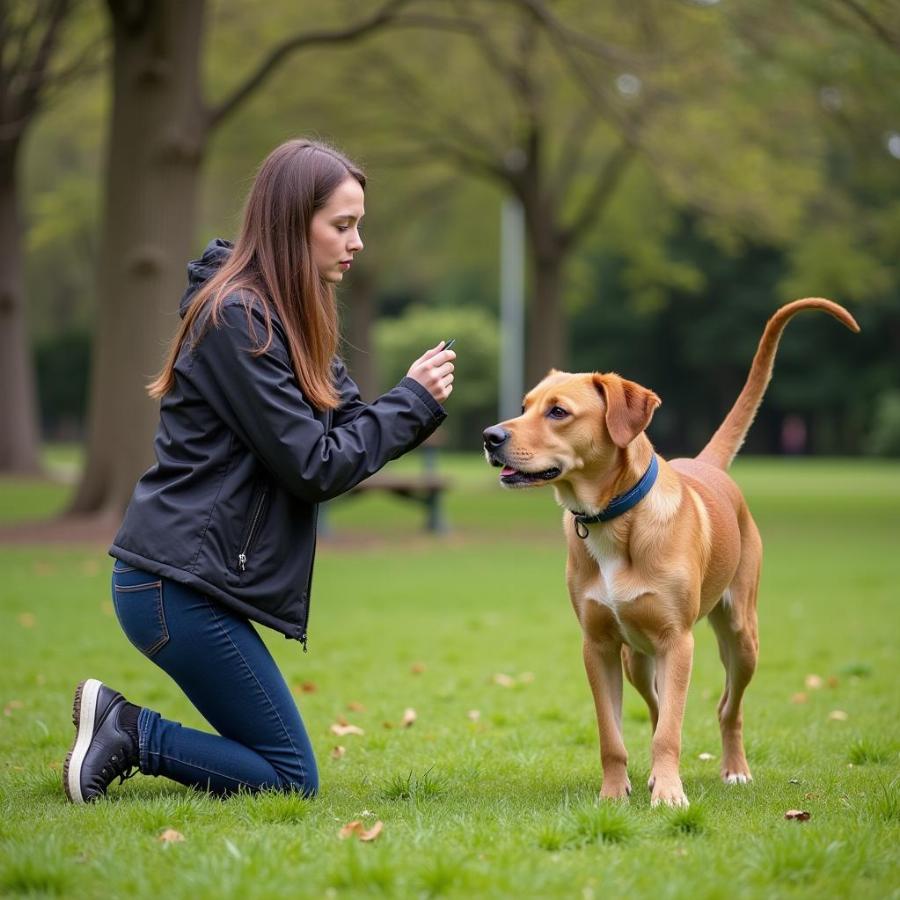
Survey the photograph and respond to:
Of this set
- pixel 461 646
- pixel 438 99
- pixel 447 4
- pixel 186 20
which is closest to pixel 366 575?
pixel 461 646

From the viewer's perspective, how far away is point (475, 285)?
63.8 meters

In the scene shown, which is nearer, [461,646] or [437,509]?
[461,646]

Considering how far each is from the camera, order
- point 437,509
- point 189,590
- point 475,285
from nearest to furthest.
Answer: point 189,590 → point 437,509 → point 475,285

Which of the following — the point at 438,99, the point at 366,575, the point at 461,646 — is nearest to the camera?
the point at 461,646

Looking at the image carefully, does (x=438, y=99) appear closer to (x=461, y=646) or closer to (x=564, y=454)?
(x=461, y=646)

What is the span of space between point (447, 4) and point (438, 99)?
12.8ft

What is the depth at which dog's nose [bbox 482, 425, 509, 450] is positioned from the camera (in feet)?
15.1

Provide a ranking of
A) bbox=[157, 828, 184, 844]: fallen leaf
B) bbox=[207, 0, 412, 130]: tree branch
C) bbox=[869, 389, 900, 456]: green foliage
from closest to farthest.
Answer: bbox=[157, 828, 184, 844]: fallen leaf, bbox=[207, 0, 412, 130]: tree branch, bbox=[869, 389, 900, 456]: green foliage

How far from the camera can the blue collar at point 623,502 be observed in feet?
15.6

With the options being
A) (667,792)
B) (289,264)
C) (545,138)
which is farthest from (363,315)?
(667,792)

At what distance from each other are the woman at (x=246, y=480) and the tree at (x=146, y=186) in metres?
10.9

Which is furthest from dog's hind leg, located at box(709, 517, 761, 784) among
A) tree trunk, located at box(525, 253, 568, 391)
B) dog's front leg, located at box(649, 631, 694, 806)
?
tree trunk, located at box(525, 253, 568, 391)

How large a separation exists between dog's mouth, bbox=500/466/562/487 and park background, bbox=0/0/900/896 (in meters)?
1.15

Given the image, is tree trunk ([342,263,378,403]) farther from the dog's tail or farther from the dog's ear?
the dog's ear
